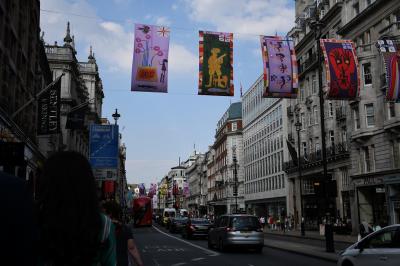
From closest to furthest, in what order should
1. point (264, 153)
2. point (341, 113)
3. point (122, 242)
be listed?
point (122, 242)
point (341, 113)
point (264, 153)

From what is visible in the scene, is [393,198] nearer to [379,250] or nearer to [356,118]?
[356,118]

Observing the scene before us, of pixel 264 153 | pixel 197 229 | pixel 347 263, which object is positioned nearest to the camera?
pixel 347 263

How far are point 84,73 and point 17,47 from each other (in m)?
50.8

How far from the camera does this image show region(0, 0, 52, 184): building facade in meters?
24.3

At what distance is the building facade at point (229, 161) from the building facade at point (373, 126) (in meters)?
54.0

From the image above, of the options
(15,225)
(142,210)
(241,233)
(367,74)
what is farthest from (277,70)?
(142,210)

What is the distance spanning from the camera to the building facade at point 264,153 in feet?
228

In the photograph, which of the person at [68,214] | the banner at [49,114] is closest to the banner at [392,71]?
the banner at [49,114]

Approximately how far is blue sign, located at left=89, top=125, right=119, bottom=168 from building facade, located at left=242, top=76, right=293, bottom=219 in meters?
37.6

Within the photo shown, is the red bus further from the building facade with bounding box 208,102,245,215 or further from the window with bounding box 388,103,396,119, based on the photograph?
the window with bounding box 388,103,396,119

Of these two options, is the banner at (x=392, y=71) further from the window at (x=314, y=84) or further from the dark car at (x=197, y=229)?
the window at (x=314, y=84)

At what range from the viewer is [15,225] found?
218 cm

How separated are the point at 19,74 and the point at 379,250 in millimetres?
24640

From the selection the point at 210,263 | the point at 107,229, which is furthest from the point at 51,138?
the point at 107,229
